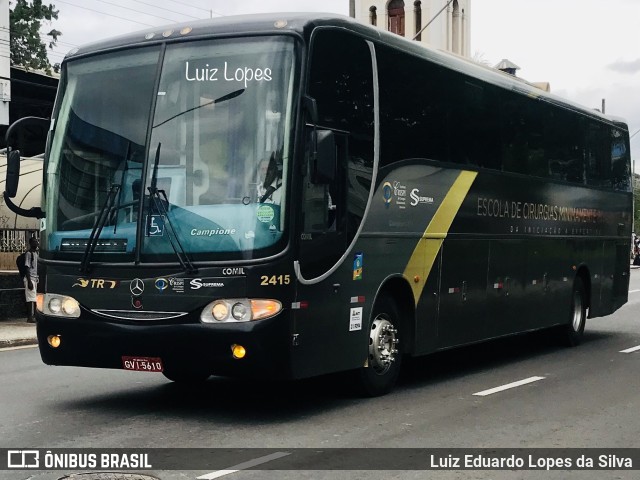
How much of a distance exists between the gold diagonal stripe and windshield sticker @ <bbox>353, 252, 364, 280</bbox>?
3.44 feet

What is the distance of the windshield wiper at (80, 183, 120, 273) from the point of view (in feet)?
32.2

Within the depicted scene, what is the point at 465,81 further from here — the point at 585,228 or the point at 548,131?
the point at 585,228

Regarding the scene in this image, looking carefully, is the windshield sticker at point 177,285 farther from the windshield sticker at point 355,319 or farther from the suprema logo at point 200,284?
the windshield sticker at point 355,319

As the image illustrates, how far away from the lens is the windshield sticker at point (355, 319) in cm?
1041

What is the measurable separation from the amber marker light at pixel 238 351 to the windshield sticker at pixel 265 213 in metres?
1.05

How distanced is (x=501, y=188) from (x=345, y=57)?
170 inches

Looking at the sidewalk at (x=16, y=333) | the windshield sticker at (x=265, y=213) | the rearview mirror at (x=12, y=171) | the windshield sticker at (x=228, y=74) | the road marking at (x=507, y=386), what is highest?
the windshield sticker at (x=228, y=74)

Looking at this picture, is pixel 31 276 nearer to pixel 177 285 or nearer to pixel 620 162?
pixel 620 162

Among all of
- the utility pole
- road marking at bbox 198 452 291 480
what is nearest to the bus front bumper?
road marking at bbox 198 452 291 480

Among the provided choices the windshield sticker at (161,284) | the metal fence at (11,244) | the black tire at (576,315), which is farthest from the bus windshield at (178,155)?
the metal fence at (11,244)

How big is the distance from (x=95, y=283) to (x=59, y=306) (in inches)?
18.2

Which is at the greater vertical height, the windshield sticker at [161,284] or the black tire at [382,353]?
the windshield sticker at [161,284]

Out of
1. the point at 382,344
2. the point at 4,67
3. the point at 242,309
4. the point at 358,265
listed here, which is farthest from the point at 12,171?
the point at 4,67

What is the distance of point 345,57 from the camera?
34.0 feet
